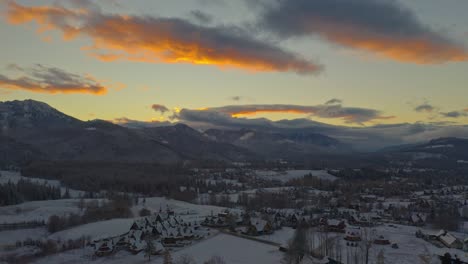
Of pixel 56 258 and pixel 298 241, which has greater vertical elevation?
pixel 298 241

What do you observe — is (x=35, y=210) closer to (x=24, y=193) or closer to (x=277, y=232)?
(x=24, y=193)

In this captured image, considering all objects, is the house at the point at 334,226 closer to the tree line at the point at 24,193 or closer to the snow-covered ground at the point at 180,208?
the snow-covered ground at the point at 180,208

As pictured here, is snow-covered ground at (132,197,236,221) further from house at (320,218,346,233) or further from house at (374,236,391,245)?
house at (374,236,391,245)

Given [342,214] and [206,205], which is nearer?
[342,214]

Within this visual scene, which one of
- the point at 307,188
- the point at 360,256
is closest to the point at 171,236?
the point at 360,256

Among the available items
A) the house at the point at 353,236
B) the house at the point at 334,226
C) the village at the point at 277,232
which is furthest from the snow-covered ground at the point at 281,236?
the house at the point at 353,236

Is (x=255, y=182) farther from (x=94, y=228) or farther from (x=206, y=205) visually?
(x=94, y=228)

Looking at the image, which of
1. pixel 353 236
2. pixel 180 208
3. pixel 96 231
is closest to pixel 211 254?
pixel 353 236

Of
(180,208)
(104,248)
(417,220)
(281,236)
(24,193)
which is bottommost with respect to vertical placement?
(281,236)

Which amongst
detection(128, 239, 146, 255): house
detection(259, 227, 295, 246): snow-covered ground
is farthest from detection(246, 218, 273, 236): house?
detection(128, 239, 146, 255): house

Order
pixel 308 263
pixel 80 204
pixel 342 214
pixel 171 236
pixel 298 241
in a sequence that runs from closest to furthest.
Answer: pixel 308 263
pixel 298 241
pixel 171 236
pixel 342 214
pixel 80 204

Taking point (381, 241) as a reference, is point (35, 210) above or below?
above
